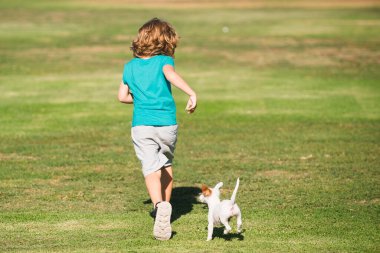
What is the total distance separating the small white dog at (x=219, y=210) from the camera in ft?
22.3

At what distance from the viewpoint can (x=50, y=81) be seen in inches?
773

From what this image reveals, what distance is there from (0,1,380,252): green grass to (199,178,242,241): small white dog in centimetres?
20

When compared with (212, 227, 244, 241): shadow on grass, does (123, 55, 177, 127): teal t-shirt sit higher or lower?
higher

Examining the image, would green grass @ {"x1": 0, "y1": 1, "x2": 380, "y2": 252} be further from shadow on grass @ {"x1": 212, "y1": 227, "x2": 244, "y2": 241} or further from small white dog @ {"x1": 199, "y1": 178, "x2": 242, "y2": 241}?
small white dog @ {"x1": 199, "y1": 178, "x2": 242, "y2": 241}

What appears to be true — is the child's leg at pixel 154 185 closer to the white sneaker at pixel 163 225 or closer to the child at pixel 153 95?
the child at pixel 153 95

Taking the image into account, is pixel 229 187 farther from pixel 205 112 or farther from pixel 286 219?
pixel 205 112

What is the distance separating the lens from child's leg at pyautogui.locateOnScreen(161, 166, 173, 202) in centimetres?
793

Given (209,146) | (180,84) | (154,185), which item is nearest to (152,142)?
(154,185)

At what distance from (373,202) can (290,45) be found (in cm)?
1869

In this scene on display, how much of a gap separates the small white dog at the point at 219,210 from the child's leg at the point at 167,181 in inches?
30.2

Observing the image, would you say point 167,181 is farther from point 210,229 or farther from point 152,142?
point 210,229

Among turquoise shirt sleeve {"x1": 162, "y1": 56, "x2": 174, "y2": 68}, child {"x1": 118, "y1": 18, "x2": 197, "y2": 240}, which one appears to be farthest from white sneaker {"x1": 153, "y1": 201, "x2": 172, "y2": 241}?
turquoise shirt sleeve {"x1": 162, "y1": 56, "x2": 174, "y2": 68}

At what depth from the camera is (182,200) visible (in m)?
8.98

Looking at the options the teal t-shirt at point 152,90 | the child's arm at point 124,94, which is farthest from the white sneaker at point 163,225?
the child's arm at point 124,94
